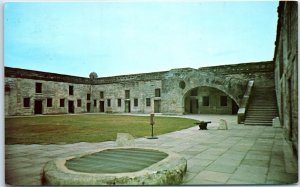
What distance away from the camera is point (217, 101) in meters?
22.4

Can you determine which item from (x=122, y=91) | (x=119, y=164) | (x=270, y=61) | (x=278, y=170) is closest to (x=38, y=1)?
(x=119, y=164)

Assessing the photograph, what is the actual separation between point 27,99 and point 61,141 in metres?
17.9

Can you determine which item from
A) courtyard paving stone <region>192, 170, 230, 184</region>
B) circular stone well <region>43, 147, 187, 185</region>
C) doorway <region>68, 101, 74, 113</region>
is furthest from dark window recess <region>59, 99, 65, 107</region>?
courtyard paving stone <region>192, 170, 230, 184</region>

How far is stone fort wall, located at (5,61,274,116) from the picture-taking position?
18938 millimetres

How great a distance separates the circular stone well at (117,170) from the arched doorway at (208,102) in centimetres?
A: 1815

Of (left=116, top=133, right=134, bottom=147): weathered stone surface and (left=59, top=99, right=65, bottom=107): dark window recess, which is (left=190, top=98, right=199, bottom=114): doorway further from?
(left=116, top=133, right=134, bottom=147): weathered stone surface

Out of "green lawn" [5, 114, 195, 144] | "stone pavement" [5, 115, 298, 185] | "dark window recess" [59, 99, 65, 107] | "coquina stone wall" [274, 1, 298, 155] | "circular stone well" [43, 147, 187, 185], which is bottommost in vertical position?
"green lawn" [5, 114, 195, 144]

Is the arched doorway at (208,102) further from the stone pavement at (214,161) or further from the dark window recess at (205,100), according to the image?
the stone pavement at (214,161)

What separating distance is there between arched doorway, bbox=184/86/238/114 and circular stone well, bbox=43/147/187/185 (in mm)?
18153

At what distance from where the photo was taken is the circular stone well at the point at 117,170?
3369 mm

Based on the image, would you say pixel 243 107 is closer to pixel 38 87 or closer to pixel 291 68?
pixel 291 68

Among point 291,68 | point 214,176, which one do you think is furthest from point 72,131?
point 291,68

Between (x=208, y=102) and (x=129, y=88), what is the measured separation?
28.3ft

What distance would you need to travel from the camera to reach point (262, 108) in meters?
13.5
